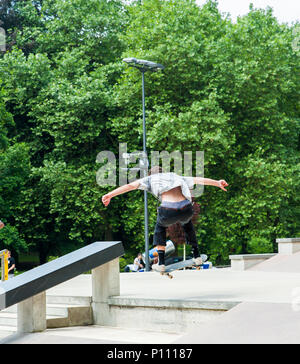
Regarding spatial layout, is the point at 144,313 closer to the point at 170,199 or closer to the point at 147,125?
the point at 170,199

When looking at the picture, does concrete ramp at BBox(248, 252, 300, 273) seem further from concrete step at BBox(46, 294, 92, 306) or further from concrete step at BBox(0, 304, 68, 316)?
concrete step at BBox(0, 304, 68, 316)

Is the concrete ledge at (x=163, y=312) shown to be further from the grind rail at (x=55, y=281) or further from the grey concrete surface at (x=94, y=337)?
the grind rail at (x=55, y=281)

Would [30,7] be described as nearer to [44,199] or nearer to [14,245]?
[44,199]

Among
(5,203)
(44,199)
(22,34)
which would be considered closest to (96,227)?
(44,199)

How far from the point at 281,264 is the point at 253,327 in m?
9.24

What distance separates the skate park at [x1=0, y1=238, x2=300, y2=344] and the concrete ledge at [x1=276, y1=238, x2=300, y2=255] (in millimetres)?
7818

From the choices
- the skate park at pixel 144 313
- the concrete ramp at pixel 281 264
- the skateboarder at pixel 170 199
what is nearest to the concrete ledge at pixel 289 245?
the concrete ramp at pixel 281 264

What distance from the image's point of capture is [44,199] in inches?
1095

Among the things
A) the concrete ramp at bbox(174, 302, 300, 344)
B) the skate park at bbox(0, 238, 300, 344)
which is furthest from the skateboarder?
the concrete ramp at bbox(174, 302, 300, 344)

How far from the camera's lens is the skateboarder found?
758cm

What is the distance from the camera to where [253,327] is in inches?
217

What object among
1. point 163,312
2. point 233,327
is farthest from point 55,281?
point 233,327

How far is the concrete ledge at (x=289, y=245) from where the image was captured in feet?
53.8

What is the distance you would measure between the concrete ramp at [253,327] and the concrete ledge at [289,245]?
10541 mm
